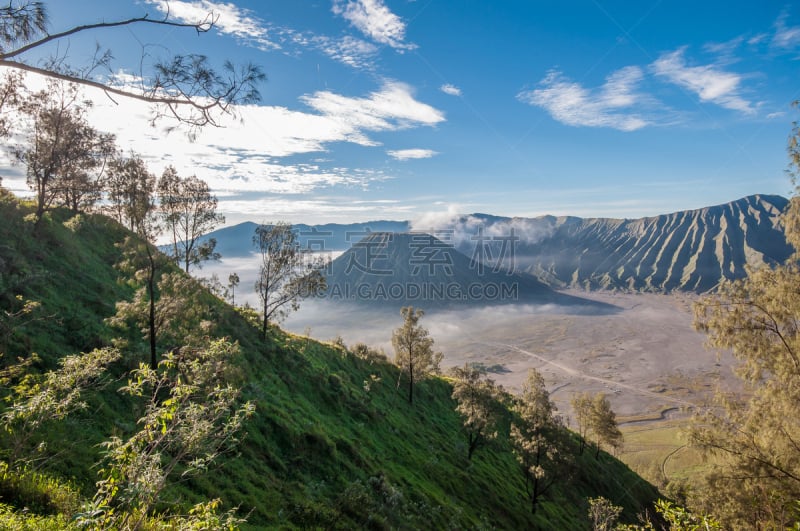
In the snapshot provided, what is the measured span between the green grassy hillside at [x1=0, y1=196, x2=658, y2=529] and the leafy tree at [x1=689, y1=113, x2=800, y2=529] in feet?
58.2

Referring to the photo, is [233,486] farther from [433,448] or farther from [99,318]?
[433,448]

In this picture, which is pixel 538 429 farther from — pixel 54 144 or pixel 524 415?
pixel 54 144

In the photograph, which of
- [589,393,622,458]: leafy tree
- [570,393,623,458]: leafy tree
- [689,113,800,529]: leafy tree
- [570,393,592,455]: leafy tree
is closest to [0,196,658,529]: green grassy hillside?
[689,113,800,529]: leafy tree

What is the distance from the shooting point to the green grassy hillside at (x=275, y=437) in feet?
52.2

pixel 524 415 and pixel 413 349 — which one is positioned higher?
pixel 413 349

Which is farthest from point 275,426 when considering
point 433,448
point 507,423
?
point 507,423

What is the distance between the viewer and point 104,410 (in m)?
17.6

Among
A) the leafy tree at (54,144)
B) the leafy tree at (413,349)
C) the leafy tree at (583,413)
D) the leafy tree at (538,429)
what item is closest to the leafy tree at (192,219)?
the leafy tree at (54,144)

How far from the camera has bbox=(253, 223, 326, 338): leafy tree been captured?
3925 centimetres

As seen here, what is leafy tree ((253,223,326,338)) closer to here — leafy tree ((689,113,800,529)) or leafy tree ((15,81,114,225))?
leafy tree ((15,81,114,225))

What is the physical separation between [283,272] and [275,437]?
780 inches

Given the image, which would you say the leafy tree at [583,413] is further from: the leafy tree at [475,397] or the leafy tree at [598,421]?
the leafy tree at [475,397]

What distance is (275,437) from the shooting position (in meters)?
24.8

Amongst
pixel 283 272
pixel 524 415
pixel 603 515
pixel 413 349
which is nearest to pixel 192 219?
pixel 283 272
